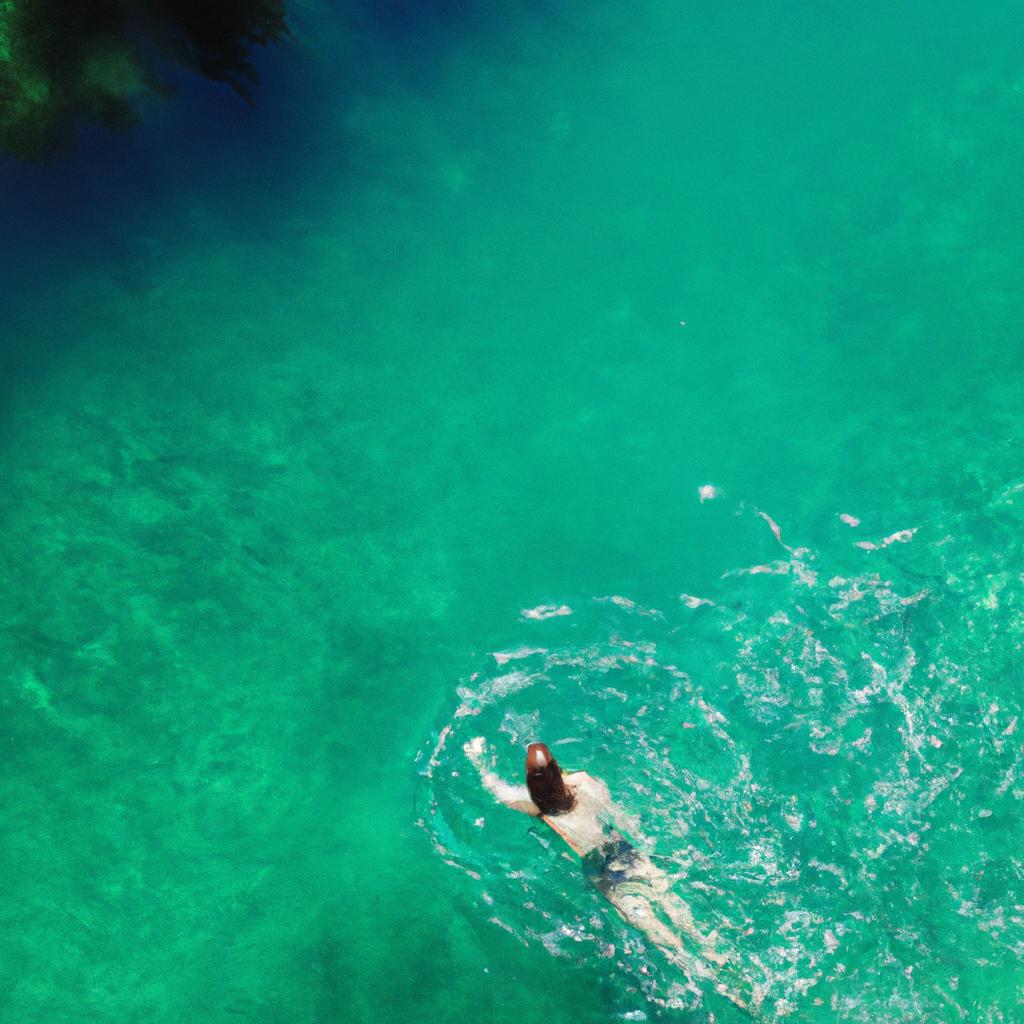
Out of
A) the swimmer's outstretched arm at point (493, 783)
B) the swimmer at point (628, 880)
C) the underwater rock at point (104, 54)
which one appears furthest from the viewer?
the underwater rock at point (104, 54)

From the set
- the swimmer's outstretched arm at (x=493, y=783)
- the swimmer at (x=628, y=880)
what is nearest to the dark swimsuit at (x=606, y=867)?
the swimmer at (x=628, y=880)

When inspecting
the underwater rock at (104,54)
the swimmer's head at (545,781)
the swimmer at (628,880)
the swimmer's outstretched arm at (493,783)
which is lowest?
the swimmer at (628,880)

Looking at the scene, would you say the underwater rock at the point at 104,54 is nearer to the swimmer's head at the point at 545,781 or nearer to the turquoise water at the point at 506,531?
the turquoise water at the point at 506,531

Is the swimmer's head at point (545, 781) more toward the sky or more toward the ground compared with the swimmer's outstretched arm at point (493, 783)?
more toward the ground

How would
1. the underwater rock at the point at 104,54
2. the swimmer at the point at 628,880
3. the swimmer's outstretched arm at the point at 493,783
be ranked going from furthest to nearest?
the underwater rock at the point at 104,54
the swimmer's outstretched arm at the point at 493,783
the swimmer at the point at 628,880

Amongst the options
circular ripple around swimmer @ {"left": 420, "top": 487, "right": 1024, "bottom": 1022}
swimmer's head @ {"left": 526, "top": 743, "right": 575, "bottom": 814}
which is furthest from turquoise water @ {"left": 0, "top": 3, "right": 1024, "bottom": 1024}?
swimmer's head @ {"left": 526, "top": 743, "right": 575, "bottom": 814}

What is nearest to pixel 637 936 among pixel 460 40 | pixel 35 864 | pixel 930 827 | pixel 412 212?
pixel 930 827

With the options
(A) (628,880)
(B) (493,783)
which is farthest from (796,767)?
(B) (493,783)
